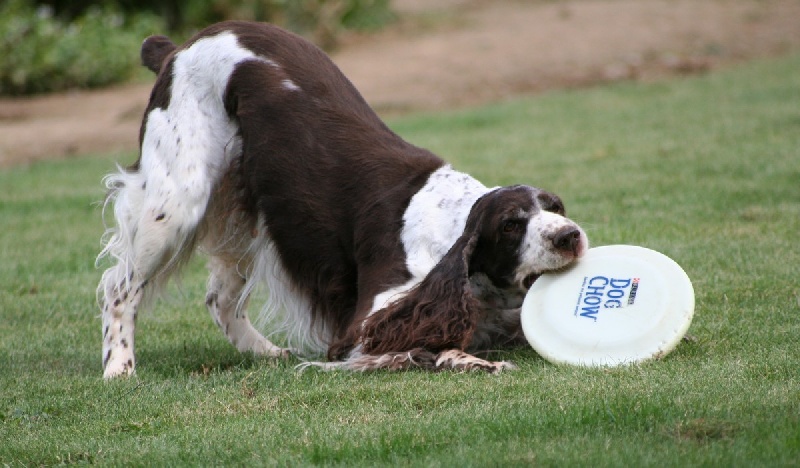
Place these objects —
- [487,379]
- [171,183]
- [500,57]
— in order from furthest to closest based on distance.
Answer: [500,57]
[171,183]
[487,379]

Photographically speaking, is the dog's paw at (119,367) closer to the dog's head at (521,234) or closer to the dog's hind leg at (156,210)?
the dog's hind leg at (156,210)

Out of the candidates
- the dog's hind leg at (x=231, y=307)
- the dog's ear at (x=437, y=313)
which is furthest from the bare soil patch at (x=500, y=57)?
the dog's ear at (x=437, y=313)

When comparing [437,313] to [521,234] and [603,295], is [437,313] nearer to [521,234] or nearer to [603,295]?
[521,234]

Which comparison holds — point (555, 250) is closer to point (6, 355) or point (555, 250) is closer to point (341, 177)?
point (341, 177)

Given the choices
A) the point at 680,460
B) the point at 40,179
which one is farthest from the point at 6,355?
the point at 40,179

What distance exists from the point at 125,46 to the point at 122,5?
1.54 metres

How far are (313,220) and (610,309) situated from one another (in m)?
1.48

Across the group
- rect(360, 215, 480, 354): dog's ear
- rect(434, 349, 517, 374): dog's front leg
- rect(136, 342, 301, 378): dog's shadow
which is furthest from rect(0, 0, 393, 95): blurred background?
rect(434, 349, 517, 374): dog's front leg

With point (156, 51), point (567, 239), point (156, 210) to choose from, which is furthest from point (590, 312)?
point (156, 51)

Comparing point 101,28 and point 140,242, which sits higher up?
point 140,242

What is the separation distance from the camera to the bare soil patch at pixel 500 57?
14.5 metres

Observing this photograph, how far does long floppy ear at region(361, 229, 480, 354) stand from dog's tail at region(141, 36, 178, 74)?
215 cm

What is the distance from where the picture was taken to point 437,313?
16.4 ft

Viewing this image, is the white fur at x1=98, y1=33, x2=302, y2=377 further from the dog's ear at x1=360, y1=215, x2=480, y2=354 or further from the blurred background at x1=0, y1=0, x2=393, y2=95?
the blurred background at x1=0, y1=0, x2=393, y2=95
